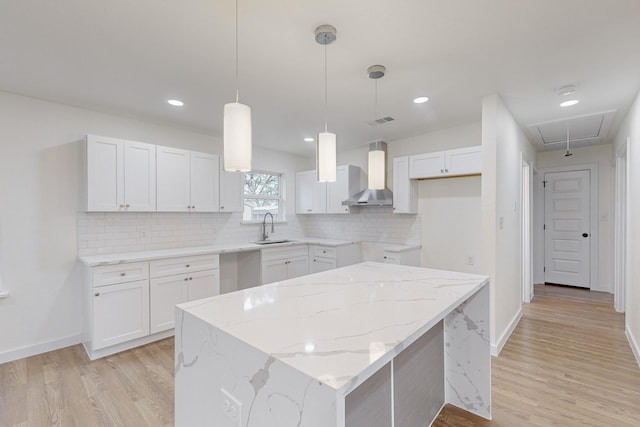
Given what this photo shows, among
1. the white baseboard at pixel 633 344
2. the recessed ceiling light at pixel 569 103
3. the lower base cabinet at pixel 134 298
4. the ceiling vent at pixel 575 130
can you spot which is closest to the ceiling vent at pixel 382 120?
the recessed ceiling light at pixel 569 103

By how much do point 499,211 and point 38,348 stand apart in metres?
4.55

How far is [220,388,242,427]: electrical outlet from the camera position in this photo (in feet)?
3.45

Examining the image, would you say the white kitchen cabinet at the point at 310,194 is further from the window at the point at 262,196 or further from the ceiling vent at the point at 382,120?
the ceiling vent at the point at 382,120

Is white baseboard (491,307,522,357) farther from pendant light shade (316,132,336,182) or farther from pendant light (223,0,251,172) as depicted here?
pendant light (223,0,251,172)

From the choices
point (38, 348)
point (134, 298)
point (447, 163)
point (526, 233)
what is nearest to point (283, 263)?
point (134, 298)

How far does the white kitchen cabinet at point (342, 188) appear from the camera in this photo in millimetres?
4707

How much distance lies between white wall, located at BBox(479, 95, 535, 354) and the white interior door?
104 inches

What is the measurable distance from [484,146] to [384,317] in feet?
7.63

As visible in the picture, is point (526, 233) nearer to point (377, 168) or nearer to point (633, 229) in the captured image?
point (633, 229)

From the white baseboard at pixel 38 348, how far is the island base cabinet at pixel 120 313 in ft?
1.98

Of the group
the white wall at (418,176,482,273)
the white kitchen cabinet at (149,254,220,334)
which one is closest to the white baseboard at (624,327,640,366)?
the white wall at (418,176,482,273)

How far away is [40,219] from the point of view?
9.60ft

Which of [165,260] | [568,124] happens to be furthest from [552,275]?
[165,260]

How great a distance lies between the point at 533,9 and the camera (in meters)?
1.67
